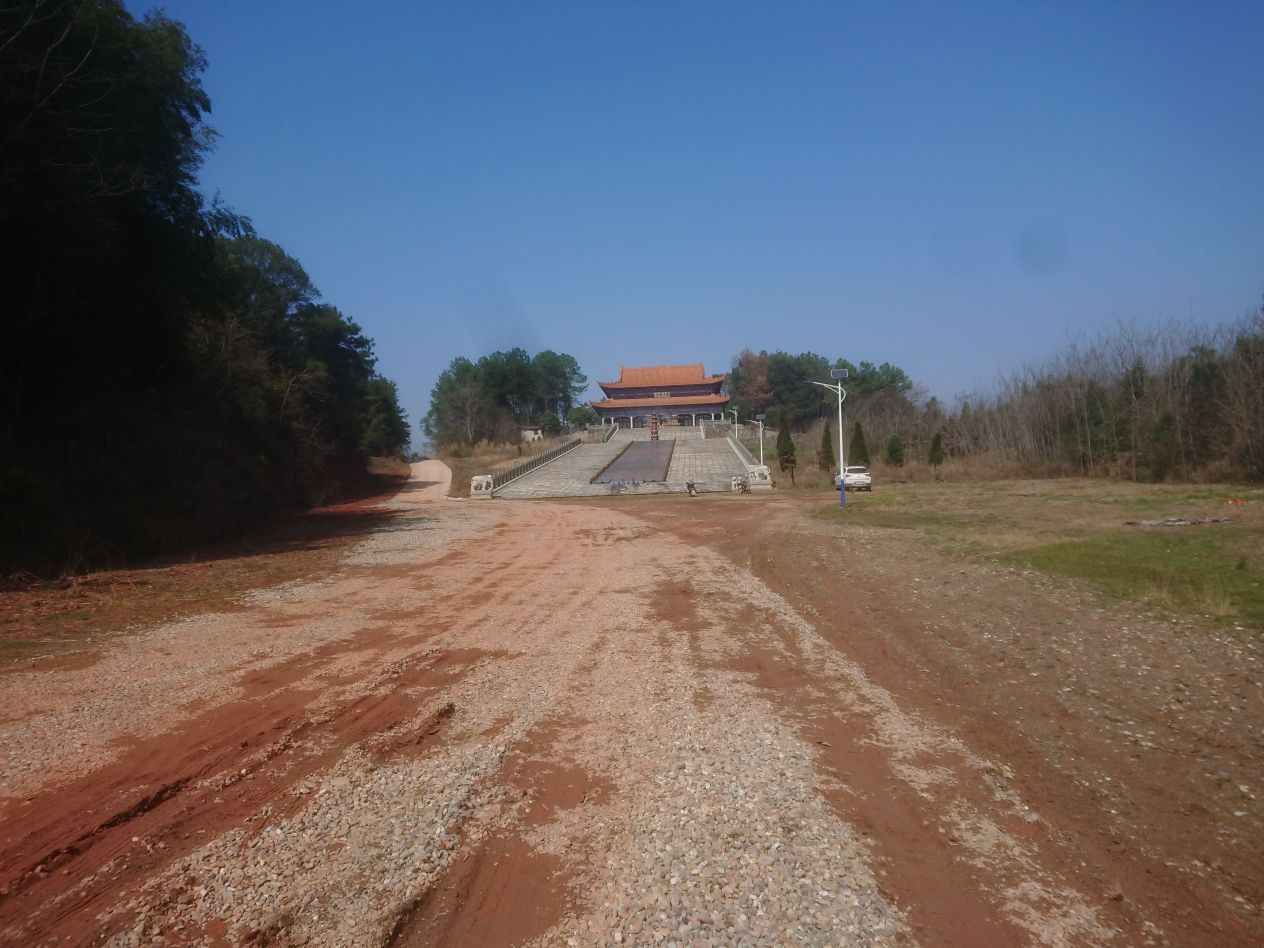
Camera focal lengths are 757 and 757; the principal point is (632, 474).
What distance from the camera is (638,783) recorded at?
473 cm

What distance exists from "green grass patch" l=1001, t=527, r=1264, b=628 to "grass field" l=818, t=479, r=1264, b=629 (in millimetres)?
14

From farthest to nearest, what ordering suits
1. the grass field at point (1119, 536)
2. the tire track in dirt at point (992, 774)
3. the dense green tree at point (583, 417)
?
the dense green tree at point (583, 417) → the grass field at point (1119, 536) → the tire track in dirt at point (992, 774)

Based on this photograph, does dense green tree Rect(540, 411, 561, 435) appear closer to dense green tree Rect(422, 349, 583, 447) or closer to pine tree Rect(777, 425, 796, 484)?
dense green tree Rect(422, 349, 583, 447)

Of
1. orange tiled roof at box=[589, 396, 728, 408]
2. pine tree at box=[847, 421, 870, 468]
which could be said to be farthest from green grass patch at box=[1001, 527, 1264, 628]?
orange tiled roof at box=[589, 396, 728, 408]

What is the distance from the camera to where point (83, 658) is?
739 cm

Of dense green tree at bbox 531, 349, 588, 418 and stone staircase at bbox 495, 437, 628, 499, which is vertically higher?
dense green tree at bbox 531, 349, 588, 418

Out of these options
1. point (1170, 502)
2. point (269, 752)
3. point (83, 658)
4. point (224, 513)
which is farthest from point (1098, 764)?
point (1170, 502)

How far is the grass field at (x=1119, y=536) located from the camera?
9875mm

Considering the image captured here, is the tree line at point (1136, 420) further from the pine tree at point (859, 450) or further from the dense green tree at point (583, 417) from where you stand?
the dense green tree at point (583, 417)

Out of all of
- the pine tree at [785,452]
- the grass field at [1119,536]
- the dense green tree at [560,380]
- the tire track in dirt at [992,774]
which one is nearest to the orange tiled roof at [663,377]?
the dense green tree at [560,380]

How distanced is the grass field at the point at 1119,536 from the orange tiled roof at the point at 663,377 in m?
57.7

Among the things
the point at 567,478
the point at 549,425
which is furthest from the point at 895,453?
the point at 549,425

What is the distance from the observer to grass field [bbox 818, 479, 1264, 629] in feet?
32.4

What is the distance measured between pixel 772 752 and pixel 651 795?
43.2 inches
